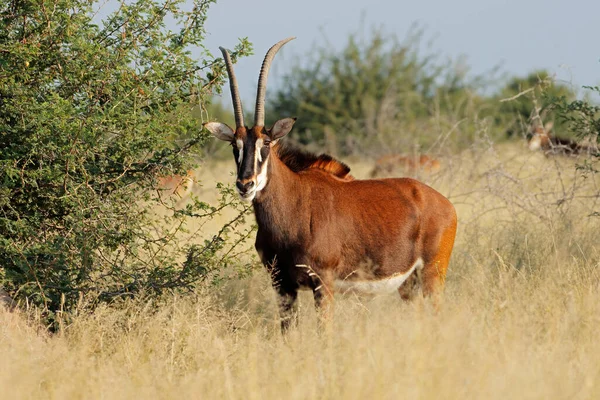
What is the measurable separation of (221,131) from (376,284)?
170cm

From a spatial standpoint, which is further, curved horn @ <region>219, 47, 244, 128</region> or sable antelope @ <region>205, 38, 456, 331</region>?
curved horn @ <region>219, 47, 244, 128</region>

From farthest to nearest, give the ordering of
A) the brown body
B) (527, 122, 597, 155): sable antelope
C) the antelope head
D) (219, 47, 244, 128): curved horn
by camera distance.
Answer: (527, 122, 597, 155): sable antelope → (219, 47, 244, 128): curved horn → the brown body → the antelope head

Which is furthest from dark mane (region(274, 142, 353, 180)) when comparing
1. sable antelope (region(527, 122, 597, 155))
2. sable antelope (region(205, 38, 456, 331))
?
sable antelope (region(527, 122, 597, 155))

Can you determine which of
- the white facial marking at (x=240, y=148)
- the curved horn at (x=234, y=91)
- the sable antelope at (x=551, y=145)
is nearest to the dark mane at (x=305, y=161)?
the curved horn at (x=234, y=91)

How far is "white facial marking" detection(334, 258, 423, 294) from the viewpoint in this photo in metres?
6.86

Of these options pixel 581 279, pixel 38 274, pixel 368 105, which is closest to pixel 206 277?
pixel 38 274

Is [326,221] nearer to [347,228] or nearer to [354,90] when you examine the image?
[347,228]

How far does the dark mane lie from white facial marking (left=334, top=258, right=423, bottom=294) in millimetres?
977

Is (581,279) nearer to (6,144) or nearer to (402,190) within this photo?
(402,190)

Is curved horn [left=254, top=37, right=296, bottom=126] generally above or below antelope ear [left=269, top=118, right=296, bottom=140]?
above

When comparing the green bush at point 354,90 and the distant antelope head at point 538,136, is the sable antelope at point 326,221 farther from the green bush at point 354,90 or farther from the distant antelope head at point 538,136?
the green bush at point 354,90

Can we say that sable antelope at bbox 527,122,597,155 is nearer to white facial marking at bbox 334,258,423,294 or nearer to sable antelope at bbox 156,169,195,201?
white facial marking at bbox 334,258,423,294

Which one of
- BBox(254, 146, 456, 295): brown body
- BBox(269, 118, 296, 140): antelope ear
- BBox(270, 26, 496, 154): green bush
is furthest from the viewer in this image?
BBox(270, 26, 496, 154): green bush

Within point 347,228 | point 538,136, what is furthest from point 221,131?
point 538,136
